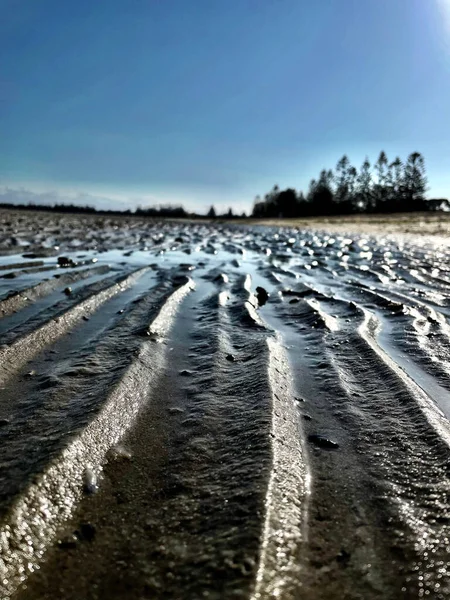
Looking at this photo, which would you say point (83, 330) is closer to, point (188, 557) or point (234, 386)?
point (234, 386)

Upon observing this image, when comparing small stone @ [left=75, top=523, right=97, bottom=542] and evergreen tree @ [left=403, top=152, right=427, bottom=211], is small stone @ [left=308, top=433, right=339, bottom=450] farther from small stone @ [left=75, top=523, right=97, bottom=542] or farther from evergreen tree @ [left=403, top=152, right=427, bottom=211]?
evergreen tree @ [left=403, top=152, right=427, bottom=211]

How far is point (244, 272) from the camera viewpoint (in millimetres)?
8250

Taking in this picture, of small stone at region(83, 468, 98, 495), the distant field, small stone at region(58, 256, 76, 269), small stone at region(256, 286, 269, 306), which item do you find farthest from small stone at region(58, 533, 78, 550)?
the distant field

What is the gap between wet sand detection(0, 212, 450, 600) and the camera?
4.44ft

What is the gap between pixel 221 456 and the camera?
6.55 feet

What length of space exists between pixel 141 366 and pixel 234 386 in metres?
0.70

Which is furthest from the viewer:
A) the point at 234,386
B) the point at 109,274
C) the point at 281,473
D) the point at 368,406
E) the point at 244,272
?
the point at 244,272

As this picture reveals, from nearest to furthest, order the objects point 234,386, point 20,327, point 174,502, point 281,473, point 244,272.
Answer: point 174,502
point 281,473
point 234,386
point 20,327
point 244,272

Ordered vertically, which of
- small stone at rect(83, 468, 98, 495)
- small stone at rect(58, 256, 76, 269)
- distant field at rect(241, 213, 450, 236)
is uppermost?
distant field at rect(241, 213, 450, 236)

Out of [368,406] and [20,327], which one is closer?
[368,406]

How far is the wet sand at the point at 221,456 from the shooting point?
4.44 ft

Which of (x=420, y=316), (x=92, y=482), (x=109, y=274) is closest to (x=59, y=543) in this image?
(x=92, y=482)

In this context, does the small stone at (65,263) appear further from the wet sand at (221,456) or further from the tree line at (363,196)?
the tree line at (363,196)

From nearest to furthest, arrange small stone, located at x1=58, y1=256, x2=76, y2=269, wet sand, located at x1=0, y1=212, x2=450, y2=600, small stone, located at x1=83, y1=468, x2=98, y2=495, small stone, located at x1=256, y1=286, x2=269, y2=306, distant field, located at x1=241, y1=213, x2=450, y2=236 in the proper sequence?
wet sand, located at x1=0, y1=212, x2=450, y2=600
small stone, located at x1=83, y1=468, x2=98, y2=495
small stone, located at x1=256, y1=286, x2=269, y2=306
small stone, located at x1=58, y1=256, x2=76, y2=269
distant field, located at x1=241, y1=213, x2=450, y2=236
